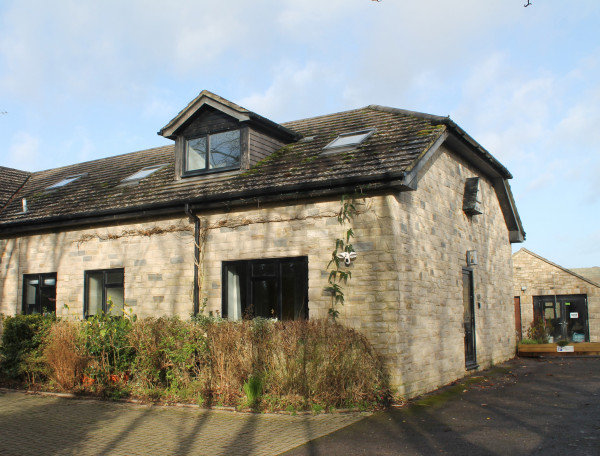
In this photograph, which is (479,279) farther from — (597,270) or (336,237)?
(597,270)

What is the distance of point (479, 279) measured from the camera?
14.9m

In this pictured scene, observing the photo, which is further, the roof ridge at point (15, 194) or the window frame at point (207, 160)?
the roof ridge at point (15, 194)

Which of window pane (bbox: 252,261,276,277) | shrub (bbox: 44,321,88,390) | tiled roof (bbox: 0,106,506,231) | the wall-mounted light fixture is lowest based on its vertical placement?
shrub (bbox: 44,321,88,390)

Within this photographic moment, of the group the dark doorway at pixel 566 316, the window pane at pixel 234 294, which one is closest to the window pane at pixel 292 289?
the window pane at pixel 234 294

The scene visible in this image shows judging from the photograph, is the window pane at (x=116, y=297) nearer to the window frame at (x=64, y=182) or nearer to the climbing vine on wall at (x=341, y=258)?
the window frame at (x=64, y=182)

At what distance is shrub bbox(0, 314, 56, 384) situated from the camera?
39.1 ft

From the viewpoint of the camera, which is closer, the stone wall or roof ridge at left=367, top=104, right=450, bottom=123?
the stone wall

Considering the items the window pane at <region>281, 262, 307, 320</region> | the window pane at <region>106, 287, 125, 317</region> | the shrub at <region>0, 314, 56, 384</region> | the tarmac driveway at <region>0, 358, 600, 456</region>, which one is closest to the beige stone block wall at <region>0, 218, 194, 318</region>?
the window pane at <region>106, 287, 125, 317</region>

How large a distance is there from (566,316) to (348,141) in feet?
61.3

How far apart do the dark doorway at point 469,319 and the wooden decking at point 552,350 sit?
4.56m

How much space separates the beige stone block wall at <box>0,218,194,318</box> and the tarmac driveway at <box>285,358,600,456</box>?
5.93 meters

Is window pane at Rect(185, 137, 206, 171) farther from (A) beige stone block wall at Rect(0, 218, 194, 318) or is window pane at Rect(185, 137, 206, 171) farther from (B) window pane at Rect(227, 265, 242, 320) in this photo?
(B) window pane at Rect(227, 265, 242, 320)

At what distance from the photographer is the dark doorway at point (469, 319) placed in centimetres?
1364

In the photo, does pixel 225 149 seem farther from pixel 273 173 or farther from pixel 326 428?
pixel 326 428
